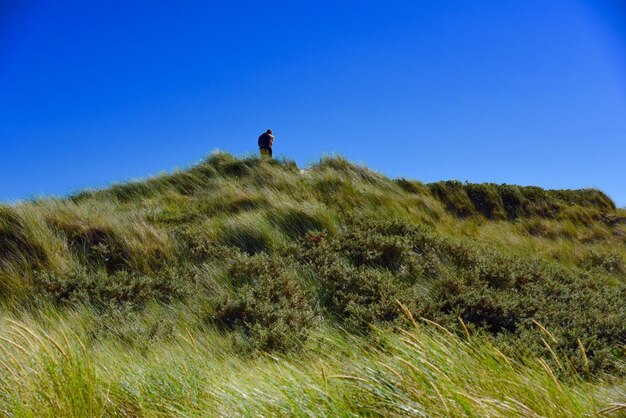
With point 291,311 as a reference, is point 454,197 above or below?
above

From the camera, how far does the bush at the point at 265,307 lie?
4719mm

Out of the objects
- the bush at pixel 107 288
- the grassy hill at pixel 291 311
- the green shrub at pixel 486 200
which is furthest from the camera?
the green shrub at pixel 486 200

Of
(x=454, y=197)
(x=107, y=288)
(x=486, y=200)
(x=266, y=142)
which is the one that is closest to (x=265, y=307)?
(x=107, y=288)

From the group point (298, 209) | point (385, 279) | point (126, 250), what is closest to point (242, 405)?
point (385, 279)

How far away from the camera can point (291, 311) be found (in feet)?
17.4

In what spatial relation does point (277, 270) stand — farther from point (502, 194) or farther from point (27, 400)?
point (502, 194)

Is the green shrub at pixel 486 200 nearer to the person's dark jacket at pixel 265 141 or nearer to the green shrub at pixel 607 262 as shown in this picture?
the green shrub at pixel 607 262

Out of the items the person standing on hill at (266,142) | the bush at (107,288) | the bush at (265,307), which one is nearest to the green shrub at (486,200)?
the person standing on hill at (266,142)

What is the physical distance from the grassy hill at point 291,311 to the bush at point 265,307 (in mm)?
28

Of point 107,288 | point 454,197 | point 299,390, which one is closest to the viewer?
point 299,390

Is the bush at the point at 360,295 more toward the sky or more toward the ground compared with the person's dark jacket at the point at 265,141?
more toward the ground

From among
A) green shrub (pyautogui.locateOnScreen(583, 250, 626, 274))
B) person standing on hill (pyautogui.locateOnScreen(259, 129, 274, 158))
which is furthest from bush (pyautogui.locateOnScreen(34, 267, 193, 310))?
person standing on hill (pyautogui.locateOnScreen(259, 129, 274, 158))

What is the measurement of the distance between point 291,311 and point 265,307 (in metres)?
0.33

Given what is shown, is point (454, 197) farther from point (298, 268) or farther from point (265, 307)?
point (265, 307)
